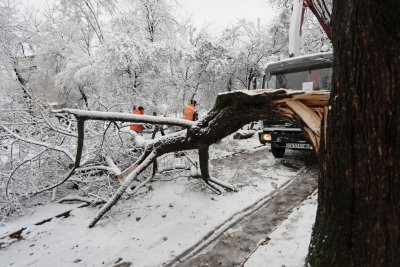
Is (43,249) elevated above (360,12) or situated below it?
below

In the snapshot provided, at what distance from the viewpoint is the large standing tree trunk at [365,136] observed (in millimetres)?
1505

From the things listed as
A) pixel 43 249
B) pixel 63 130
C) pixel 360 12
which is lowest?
pixel 43 249

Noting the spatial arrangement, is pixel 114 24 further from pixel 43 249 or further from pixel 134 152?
pixel 43 249

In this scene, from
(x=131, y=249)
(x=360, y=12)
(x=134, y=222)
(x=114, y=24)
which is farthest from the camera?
(x=114, y=24)

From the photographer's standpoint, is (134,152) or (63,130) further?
(134,152)

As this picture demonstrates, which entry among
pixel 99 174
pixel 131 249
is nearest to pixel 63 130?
pixel 99 174

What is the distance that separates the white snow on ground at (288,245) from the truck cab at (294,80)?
2.97 metres

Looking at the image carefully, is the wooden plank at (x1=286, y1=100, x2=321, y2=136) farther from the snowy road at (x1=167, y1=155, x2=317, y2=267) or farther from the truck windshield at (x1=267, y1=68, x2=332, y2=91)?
Result: the truck windshield at (x1=267, y1=68, x2=332, y2=91)

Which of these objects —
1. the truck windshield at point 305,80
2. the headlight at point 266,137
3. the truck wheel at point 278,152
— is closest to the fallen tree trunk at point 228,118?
the headlight at point 266,137

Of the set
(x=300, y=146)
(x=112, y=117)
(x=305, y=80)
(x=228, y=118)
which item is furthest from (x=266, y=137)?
(x=112, y=117)

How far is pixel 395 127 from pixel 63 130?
5.13 m

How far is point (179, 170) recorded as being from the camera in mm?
6059

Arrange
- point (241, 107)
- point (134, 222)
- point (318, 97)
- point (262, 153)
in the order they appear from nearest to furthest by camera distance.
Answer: point (318, 97) < point (241, 107) < point (134, 222) < point (262, 153)

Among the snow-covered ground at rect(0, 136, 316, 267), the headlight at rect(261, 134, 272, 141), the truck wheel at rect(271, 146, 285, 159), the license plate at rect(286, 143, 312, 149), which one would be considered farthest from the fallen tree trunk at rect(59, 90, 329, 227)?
the truck wheel at rect(271, 146, 285, 159)
